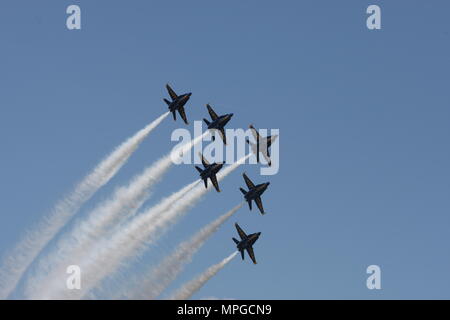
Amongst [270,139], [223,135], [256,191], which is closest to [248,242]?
[256,191]

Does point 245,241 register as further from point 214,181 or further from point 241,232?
point 214,181

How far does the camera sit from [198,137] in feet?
501

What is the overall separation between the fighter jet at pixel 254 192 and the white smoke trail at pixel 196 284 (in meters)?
15.1

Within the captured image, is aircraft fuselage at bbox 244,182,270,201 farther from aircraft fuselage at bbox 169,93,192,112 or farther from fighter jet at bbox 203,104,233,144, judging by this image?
aircraft fuselage at bbox 169,93,192,112

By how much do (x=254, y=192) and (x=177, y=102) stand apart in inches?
798

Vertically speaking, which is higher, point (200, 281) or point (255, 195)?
point (255, 195)

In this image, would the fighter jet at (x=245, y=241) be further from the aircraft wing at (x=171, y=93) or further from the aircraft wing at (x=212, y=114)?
the aircraft wing at (x=171, y=93)
